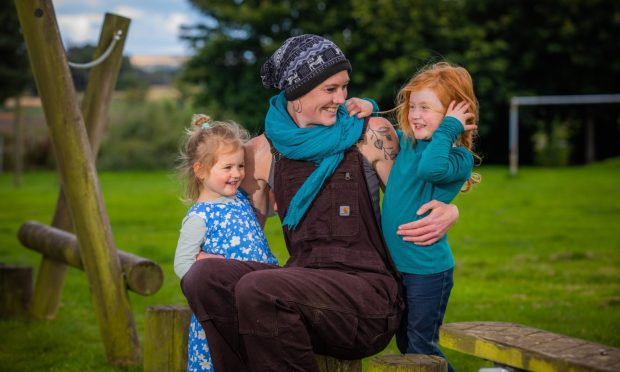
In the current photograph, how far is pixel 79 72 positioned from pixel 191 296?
1675 inches

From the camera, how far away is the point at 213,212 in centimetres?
394

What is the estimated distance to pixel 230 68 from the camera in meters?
35.8

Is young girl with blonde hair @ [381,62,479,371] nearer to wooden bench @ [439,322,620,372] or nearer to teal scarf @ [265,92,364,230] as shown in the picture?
teal scarf @ [265,92,364,230]

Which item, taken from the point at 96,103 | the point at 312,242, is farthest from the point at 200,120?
the point at 96,103

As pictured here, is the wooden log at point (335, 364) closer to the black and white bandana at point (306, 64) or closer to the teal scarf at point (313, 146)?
the teal scarf at point (313, 146)

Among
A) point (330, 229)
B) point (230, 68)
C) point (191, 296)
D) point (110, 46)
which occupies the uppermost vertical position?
point (230, 68)

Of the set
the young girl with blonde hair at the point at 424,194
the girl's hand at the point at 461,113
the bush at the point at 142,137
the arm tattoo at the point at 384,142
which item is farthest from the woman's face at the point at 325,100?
the bush at the point at 142,137

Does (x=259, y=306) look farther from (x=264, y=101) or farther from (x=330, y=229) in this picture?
(x=264, y=101)

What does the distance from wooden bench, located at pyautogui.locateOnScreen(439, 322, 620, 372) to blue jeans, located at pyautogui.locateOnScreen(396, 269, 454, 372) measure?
0.43m

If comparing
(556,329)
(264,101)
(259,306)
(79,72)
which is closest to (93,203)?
(259,306)

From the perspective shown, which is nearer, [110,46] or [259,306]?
[259,306]

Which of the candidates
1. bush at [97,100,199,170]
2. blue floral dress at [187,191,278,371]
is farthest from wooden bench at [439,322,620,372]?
bush at [97,100,199,170]

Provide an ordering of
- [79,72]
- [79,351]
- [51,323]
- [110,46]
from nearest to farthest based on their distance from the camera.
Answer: [110,46] < [79,351] < [51,323] < [79,72]

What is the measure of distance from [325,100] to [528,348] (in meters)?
1.53
